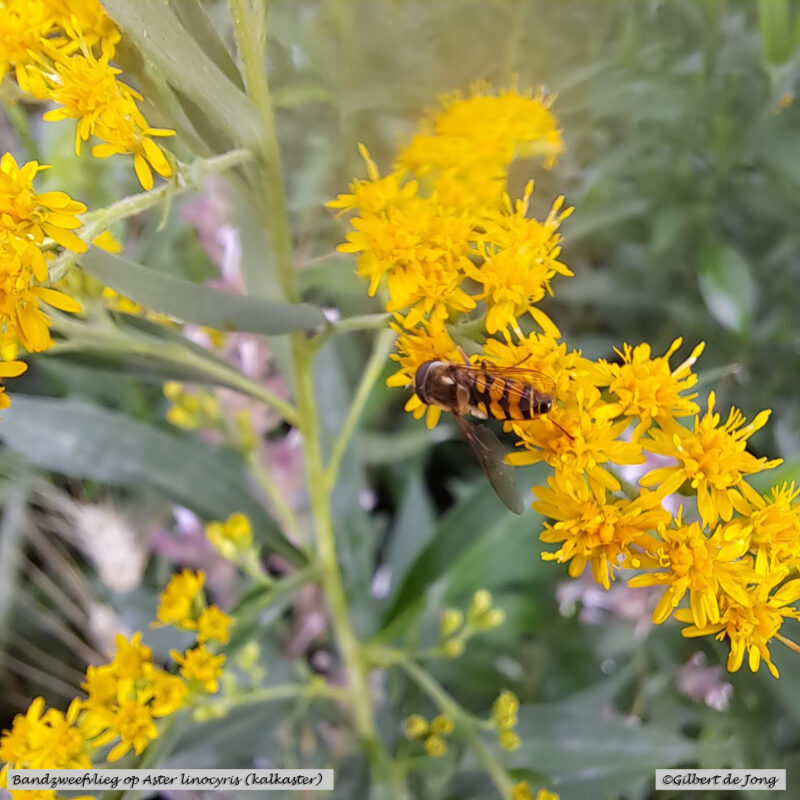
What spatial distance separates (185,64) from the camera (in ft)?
0.99

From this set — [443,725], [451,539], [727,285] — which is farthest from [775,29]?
[443,725]

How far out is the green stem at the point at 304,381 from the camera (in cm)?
33

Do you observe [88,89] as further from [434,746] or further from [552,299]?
[434,746]

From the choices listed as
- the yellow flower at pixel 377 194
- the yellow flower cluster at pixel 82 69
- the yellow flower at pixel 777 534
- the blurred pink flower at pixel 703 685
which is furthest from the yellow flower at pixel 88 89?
the blurred pink flower at pixel 703 685

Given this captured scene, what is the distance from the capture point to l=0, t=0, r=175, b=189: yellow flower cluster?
307 millimetres

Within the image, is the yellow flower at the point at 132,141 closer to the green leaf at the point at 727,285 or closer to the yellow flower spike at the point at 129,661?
the yellow flower spike at the point at 129,661

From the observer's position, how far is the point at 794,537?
33cm

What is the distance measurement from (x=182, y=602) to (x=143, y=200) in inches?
9.7

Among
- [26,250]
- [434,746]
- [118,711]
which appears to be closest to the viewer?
[26,250]

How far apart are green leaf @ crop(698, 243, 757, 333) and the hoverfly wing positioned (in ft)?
0.85

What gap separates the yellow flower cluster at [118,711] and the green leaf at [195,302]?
0.19 metres

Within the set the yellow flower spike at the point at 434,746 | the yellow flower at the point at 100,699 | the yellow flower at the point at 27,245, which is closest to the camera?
the yellow flower at the point at 27,245

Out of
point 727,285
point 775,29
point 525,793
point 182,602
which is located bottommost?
point 525,793

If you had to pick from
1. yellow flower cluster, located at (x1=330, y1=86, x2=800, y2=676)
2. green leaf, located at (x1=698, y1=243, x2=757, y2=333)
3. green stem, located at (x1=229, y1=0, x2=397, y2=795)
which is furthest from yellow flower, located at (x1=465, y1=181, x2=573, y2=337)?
green leaf, located at (x1=698, y1=243, x2=757, y2=333)
